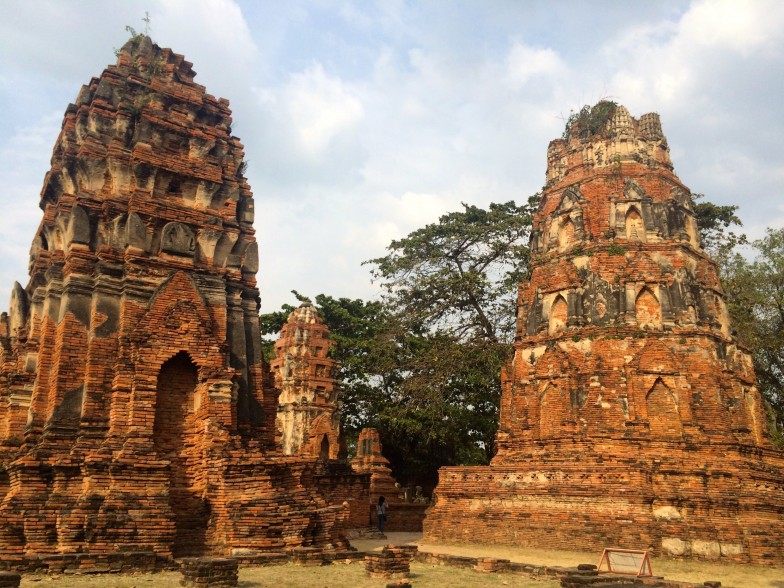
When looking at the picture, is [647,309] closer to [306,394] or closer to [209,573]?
[306,394]

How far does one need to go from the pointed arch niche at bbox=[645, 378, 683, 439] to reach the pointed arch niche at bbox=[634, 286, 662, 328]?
155cm

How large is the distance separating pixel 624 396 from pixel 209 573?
12.0m

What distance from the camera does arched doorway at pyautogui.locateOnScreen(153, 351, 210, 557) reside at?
1079cm

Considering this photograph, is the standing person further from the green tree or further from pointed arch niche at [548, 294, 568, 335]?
the green tree

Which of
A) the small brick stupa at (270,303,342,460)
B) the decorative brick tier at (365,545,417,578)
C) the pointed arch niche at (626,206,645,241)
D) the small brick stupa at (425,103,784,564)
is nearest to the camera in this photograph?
the decorative brick tier at (365,545,417,578)

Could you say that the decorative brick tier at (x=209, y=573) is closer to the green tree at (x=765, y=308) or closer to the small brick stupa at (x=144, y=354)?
the small brick stupa at (x=144, y=354)

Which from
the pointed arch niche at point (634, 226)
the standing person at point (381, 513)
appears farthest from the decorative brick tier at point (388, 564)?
the pointed arch niche at point (634, 226)

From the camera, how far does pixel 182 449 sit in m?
11.9

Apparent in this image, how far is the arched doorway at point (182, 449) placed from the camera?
10789 mm

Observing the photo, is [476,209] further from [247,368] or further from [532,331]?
[247,368]

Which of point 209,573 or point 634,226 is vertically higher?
point 634,226

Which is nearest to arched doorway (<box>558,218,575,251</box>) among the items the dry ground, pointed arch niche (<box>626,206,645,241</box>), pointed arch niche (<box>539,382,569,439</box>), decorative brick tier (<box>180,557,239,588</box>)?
pointed arch niche (<box>626,206,645,241</box>)

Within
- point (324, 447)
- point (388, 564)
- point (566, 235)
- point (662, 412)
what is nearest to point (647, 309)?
point (662, 412)

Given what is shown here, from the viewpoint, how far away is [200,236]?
45.5 feet
